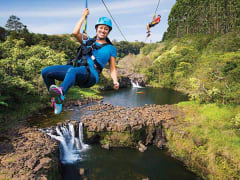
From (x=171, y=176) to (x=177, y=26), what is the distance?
187ft

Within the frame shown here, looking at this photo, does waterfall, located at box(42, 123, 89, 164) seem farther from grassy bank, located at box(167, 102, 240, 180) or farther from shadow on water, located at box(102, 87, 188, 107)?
shadow on water, located at box(102, 87, 188, 107)

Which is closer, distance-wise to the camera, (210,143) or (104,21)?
(104,21)

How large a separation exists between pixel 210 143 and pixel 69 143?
10206 millimetres

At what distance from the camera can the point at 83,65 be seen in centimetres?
352

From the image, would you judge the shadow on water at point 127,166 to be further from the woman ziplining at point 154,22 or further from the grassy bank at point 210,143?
the woman ziplining at point 154,22

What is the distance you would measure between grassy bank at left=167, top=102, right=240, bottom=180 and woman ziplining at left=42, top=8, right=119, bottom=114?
33.2 feet

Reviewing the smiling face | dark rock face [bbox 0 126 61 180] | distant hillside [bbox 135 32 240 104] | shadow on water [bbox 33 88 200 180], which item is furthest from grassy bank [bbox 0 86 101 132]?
distant hillside [bbox 135 32 240 104]

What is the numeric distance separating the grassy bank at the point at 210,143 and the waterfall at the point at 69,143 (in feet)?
23.0

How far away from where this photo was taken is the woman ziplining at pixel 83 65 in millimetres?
3281

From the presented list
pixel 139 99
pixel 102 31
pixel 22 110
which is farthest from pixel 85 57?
pixel 139 99

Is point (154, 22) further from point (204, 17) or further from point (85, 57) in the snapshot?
point (204, 17)

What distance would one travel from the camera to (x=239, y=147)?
415 inches

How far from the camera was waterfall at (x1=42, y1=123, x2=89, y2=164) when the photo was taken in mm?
12414

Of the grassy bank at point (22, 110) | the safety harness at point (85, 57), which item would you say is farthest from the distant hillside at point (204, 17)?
the safety harness at point (85, 57)
